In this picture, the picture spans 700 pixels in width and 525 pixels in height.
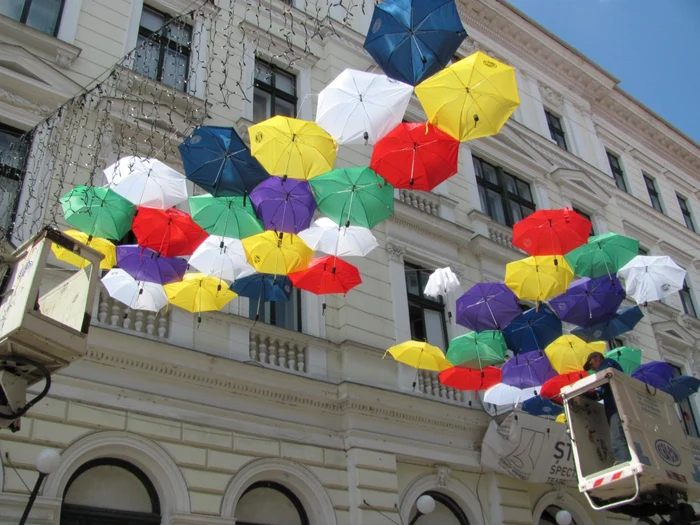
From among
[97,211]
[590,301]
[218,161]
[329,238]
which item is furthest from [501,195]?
[97,211]

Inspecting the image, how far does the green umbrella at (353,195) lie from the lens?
772cm

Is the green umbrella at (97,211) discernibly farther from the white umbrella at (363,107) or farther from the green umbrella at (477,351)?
the green umbrella at (477,351)

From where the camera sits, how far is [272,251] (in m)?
8.25

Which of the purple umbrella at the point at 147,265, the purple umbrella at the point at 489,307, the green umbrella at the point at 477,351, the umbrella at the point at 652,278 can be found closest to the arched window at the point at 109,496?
the purple umbrella at the point at 147,265

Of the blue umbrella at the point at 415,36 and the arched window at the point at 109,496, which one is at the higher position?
the blue umbrella at the point at 415,36

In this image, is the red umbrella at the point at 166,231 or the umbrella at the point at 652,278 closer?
the red umbrella at the point at 166,231

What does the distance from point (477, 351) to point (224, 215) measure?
4398mm

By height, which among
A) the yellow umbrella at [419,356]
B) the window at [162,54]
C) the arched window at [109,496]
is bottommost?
the arched window at [109,496]

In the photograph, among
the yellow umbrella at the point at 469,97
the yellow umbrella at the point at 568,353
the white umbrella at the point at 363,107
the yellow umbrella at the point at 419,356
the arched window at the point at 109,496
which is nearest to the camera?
the yellow umbrella at the point at 469,97

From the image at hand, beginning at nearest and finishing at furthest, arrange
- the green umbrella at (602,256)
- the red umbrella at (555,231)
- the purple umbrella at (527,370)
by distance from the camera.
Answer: the red umbrella at (555,231) < the green umbrella at (602,256) < the purple umbrella at (527,370)

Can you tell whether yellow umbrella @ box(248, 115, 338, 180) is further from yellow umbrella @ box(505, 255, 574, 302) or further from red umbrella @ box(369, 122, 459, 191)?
yellow umbrella @ box(505, 255, 574, 302)

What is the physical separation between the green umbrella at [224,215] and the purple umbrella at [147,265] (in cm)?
92

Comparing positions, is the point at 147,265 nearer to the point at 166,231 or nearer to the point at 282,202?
the point at 166,231

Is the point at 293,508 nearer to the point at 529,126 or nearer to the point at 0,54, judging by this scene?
the point at 0,54
